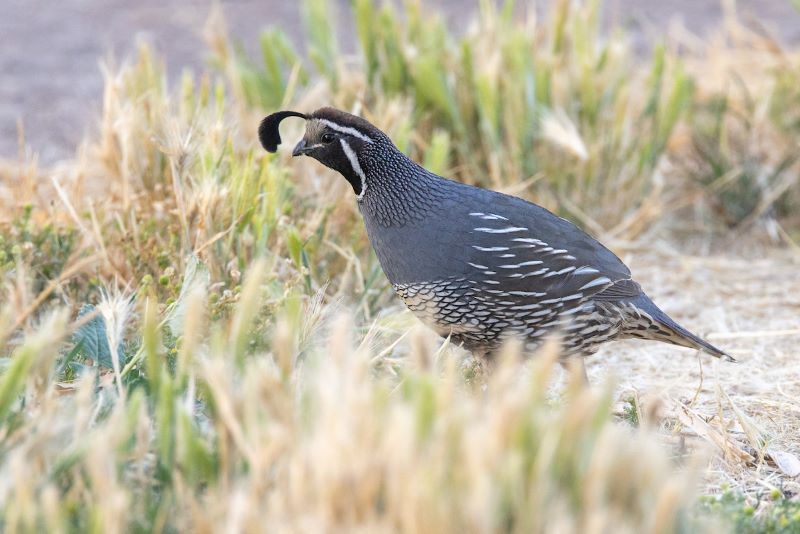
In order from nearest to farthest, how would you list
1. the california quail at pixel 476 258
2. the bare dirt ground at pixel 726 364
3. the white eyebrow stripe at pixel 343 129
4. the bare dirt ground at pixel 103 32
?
1. the bare dirt ground at pixel 726 364
2. the california quail at pixel 476 258
3. the white eyebrow stripe at pixel 343 129
4. the bare dirt ground at pixel 103 32

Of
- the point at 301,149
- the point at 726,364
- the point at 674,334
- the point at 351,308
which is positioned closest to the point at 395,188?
the point at 301,149

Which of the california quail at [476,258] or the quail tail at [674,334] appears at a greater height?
the california quail at [476,258]

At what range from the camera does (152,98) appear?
12.1ft

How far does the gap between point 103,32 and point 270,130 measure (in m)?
4.22

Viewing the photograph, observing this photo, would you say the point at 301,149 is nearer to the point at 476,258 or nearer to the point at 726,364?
the point at 476,258

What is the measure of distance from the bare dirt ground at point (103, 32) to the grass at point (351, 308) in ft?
2.40

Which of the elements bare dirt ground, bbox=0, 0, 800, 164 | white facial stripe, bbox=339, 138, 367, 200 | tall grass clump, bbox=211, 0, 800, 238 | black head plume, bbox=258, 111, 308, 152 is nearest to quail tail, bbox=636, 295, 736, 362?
white facial stripe, bbox=339, 138, 367, 200

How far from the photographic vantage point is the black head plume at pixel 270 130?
3.00m

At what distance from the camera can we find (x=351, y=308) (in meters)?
3.32

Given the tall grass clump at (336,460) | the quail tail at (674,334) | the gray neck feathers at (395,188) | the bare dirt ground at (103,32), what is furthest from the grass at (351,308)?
the bare dirt ground at (103,32)

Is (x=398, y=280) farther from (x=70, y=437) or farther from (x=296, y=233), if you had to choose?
(x=70, y=437)

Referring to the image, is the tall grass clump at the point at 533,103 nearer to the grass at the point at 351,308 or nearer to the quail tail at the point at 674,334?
the grass at the point at 351,308

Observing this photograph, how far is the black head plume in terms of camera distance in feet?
9.86

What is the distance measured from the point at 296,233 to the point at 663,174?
2.37 m
